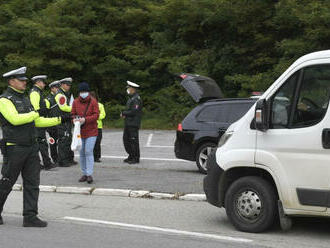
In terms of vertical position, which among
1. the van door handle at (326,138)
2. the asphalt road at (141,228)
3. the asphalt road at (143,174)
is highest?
the van door handle at (326,138)

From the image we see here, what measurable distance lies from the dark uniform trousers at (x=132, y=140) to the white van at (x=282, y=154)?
261 inches

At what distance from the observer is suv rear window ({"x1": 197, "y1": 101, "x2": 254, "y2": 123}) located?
12.4 meters

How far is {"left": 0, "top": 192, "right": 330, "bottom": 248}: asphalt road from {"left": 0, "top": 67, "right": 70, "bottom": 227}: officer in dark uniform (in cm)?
38

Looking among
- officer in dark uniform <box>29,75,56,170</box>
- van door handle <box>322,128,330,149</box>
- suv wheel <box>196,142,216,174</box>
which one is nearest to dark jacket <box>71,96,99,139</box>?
officer in dark uniform <box>29,75,56,170</box>

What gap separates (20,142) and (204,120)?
5672 millimetres

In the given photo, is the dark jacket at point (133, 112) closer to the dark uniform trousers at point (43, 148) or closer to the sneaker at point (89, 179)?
the dark uniform trousers at point (43, 148)

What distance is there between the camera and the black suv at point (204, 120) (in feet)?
40.8

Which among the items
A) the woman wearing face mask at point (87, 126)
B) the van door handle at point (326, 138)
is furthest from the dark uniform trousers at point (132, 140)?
the van door handle at point (326, 138)

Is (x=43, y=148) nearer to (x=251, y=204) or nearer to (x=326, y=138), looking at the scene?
(x=251, y=204)

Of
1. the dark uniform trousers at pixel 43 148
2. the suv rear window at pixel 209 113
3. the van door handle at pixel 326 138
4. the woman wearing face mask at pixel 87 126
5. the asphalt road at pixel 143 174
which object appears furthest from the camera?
the dark uniform trousers at pixel 43 148

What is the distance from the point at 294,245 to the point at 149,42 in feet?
81.0

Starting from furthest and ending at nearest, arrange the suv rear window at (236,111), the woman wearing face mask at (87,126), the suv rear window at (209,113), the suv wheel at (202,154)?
the suv rear window at (209,113)
the suv wheel at (202,154)
the suv rear window at (236,111)
the woman wearing face mask at (87,126)

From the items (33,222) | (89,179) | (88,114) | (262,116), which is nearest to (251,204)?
(262,116)

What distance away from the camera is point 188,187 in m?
10.5
